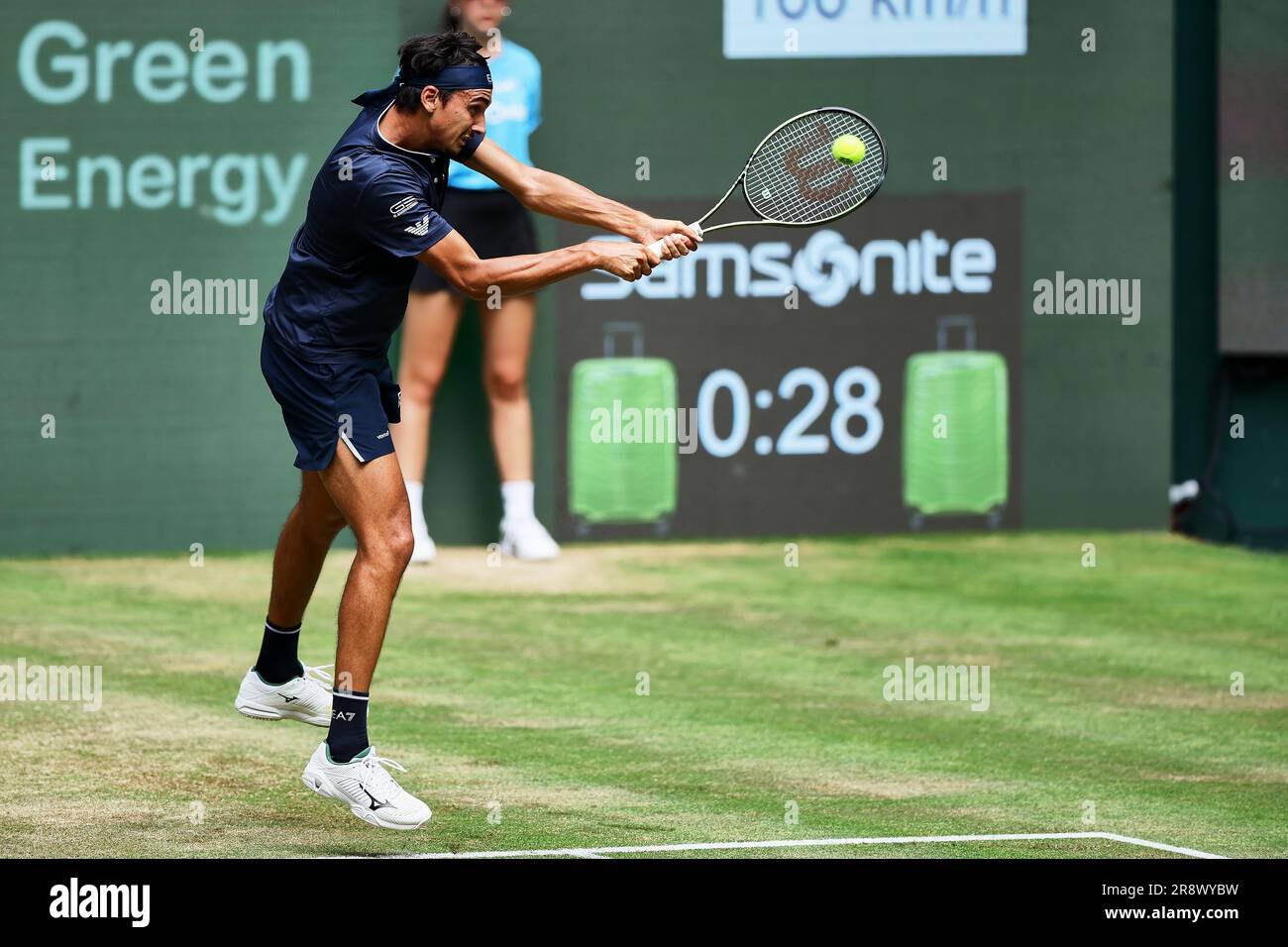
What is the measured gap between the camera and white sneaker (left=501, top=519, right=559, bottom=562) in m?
10.5

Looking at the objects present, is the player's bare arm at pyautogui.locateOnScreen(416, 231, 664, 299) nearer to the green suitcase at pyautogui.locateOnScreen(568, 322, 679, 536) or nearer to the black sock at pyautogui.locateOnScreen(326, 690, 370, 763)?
the black sock at pyautogui.locateOnScreen(326, 690, 370, 763)

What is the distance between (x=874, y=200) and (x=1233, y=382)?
7.54 ft

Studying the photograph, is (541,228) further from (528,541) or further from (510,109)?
(528,541)

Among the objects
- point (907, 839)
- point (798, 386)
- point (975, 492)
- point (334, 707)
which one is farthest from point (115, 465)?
point (907, 839)

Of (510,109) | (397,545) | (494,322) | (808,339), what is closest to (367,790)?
(397,545)

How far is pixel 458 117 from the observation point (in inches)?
227

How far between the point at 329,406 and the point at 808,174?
1.87m

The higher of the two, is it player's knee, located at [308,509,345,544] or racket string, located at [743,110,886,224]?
racket string, located at [743,110,886,224]

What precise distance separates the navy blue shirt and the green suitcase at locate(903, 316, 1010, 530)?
5.51m

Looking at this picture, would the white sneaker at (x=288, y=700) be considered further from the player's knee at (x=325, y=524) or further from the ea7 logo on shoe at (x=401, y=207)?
the ea7 logo on shoe at (x=401, y=207)

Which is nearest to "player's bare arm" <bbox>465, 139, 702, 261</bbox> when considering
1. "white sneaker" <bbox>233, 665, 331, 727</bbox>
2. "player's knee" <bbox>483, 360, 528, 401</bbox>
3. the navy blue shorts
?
A: the navy blue shorts

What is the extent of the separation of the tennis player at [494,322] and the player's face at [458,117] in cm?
440
